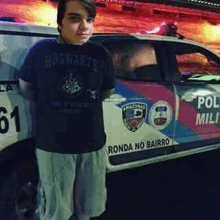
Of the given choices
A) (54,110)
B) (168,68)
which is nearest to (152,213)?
(168,68)

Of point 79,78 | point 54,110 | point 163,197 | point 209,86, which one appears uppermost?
point 79,78

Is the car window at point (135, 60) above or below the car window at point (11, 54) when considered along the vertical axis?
below

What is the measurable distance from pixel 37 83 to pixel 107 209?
170cm

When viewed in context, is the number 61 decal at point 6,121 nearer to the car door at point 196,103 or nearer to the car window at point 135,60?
the car window at point 135,60

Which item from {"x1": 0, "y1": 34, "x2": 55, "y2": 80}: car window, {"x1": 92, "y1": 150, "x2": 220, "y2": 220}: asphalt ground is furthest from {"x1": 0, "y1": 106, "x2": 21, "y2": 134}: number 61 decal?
{"x1": 92, "y1": 150, "x2": 220, "y2": 220}: asphalt ground

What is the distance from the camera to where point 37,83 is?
2482mm

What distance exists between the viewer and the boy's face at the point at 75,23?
92.2 inches

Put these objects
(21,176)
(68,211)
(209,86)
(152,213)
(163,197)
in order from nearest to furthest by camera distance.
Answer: (68,211), (21,176), (152,213), (163,197), (209,86)

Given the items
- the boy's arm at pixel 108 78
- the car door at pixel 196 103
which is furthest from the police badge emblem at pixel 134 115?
the boy's arm at pixel 108 78

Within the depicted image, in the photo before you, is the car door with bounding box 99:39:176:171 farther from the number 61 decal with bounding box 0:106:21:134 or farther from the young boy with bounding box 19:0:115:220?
the young boy with bounding box 19:0:115:220

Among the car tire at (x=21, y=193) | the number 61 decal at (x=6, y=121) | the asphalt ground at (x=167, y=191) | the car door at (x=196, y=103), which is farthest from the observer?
the car door at (x=196, y=103)

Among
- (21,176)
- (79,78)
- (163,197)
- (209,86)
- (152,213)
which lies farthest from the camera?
(209,86)

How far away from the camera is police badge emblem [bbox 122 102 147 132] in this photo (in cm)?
352

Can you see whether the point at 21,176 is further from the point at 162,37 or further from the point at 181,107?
the point at 162,37
